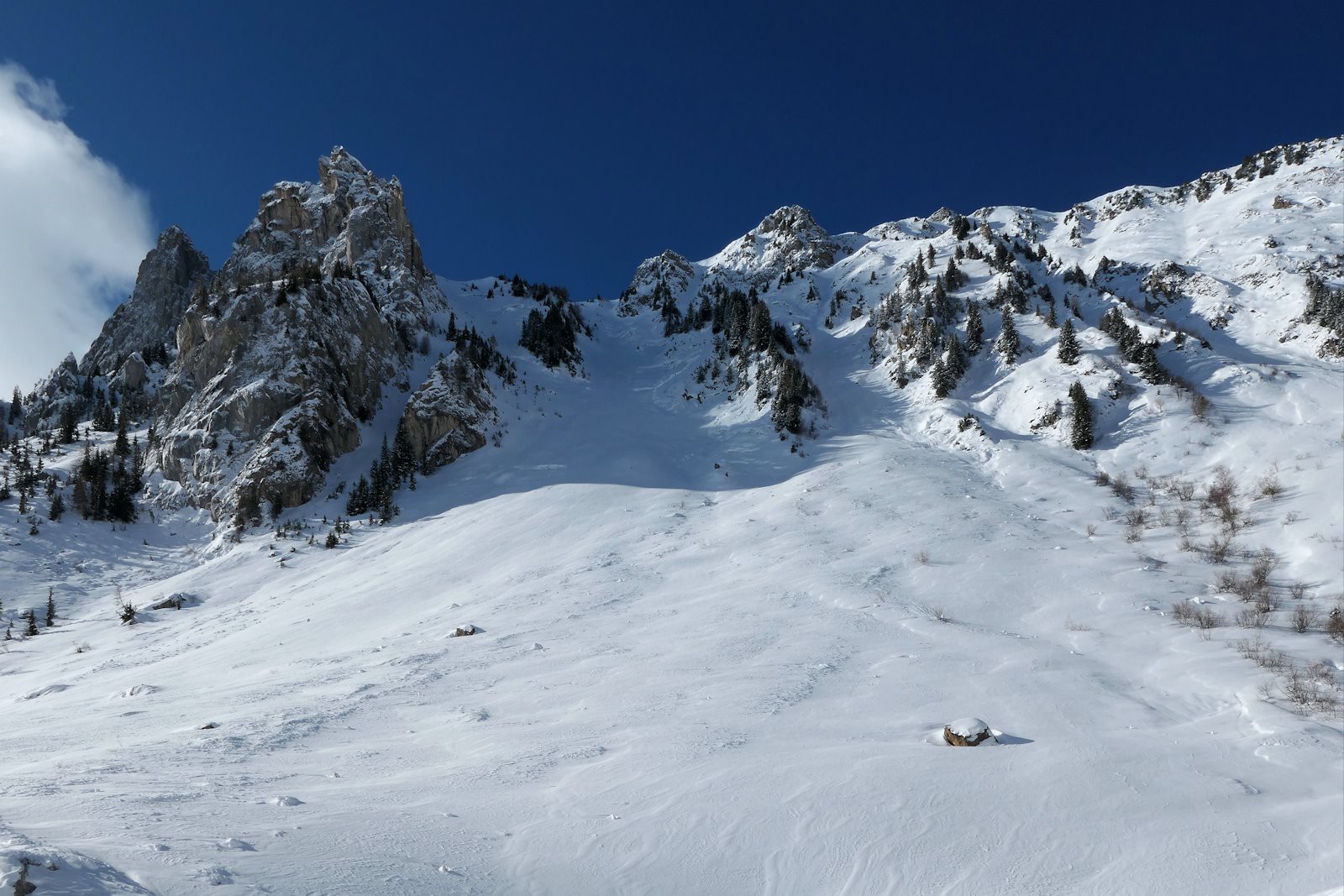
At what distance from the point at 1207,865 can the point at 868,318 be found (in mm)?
57396

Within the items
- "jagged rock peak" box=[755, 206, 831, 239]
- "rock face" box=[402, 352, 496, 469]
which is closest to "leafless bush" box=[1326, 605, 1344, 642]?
"rock face" box=[402, 352, 496, 469]

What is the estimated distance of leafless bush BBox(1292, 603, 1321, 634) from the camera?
14.2m

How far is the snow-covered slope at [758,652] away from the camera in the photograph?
6566mm

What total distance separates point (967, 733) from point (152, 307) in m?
113

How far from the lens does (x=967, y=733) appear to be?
9367 millimetres

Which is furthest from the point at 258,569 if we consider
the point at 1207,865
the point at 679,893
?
the point at 1207,865

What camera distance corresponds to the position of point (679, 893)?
6008mm

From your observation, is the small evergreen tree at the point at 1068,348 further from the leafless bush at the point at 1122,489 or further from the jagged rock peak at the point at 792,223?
the jagged rock peak at the point at 792,223

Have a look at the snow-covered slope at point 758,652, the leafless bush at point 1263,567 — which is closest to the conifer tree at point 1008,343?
the snow-covered slope at point 758,652

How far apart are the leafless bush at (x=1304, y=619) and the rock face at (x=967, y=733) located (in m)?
10.8

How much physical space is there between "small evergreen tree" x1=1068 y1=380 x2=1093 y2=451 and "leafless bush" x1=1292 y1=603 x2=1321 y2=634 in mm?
17702

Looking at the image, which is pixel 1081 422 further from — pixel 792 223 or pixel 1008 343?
pixel 792 223

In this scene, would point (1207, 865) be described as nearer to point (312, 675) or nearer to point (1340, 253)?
point (312, 675)

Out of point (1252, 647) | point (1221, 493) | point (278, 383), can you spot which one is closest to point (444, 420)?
point (278, 383)
